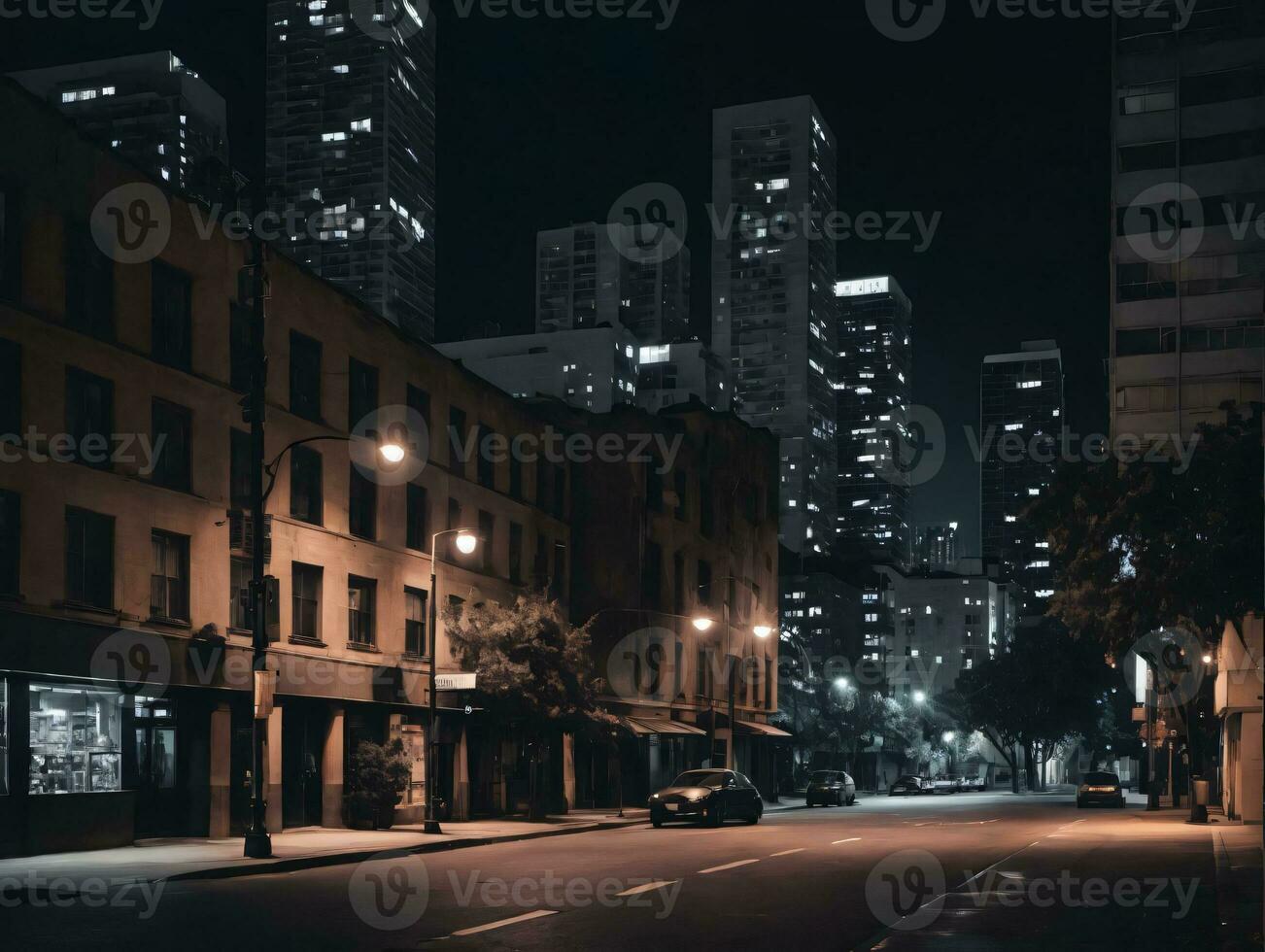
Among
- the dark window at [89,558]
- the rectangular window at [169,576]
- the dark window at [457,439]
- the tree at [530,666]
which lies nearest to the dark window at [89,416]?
the dark window at [89,558]

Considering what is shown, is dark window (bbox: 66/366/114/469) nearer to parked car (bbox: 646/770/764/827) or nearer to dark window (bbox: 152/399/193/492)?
dark window (bbox: 152/399/193/492)

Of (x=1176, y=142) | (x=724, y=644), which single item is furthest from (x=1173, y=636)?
(x=1176, y=142)

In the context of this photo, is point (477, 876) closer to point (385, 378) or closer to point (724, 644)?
point (385, 378)

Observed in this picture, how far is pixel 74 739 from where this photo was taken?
27500mm

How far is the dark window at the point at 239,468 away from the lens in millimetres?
33219

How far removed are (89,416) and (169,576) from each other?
3.95m

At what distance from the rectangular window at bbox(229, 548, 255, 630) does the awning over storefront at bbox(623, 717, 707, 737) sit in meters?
18.1

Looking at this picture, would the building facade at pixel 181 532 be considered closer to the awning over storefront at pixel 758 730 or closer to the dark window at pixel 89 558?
the dark window at pixel 89 558

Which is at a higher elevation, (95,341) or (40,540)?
(95,341)

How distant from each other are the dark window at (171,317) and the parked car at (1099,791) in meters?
43.3

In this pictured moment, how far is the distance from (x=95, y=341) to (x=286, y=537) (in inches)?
286

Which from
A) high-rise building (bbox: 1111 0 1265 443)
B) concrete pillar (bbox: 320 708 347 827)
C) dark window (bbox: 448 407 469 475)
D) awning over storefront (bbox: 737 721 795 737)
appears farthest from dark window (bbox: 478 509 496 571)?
high-rise building (bbox: 1111 0 1265 443)

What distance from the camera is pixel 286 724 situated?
3459 centimetres

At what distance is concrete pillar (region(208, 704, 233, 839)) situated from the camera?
31.0m
